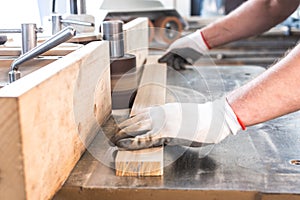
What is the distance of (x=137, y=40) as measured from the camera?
1479 mm

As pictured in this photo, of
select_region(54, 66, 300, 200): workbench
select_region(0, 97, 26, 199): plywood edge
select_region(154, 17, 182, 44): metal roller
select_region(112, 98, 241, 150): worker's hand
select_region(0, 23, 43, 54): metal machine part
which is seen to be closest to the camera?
select_region(0, 97, 26, 199): plywood edge

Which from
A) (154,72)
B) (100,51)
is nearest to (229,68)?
(154,72)

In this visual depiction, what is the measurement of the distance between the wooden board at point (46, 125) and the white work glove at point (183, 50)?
76 cm

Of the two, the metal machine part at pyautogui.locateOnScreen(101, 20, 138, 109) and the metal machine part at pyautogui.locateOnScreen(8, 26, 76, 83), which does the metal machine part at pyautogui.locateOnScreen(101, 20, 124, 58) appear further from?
the metal machine part at pyautogui.locateOnScreen(8, 26, 76, 83)

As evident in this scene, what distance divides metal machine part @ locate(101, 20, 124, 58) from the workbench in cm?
19

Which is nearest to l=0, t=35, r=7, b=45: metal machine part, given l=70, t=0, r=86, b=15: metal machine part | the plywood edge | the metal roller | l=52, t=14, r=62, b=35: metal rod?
l=52, t=14, r=62, b=35: metal rod

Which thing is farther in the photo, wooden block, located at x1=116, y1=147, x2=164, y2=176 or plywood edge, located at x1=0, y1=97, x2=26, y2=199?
wooden block, located at x1=116, y1=147, x2=164, y2=176

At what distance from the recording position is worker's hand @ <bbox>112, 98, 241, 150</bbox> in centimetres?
75

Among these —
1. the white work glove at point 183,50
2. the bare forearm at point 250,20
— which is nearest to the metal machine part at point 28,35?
the white work glove at point 183,50

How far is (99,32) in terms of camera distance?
3.93ft

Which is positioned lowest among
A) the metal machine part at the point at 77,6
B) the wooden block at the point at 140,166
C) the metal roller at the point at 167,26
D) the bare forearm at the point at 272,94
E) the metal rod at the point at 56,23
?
the wooden block at the point at 140,166

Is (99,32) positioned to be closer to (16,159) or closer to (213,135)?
(213,135)

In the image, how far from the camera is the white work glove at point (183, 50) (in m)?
1.57

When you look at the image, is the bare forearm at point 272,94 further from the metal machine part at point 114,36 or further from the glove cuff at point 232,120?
the metal machine part at point 114,36
